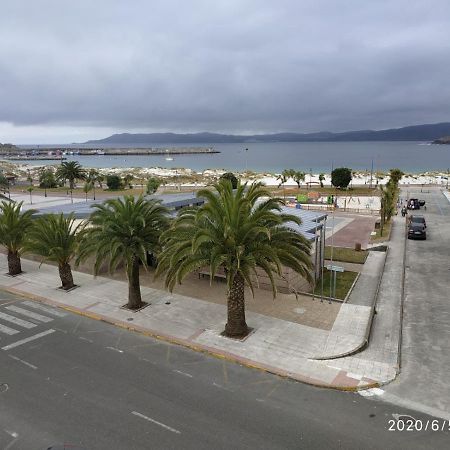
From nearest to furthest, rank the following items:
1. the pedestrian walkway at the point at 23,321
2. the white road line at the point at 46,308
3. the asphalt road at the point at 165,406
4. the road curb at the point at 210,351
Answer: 1. the asphalt road at the point at 165,406
2. the road curb at the point at 210,351
3. the pedestrian walkway at the point at 23,321
4. the white road line at the point at 46,308

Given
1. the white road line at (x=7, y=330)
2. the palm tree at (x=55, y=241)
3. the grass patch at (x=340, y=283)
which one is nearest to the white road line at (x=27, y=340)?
the white road line at (x=7, y=330)

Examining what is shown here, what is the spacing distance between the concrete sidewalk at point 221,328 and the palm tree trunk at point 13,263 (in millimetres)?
1704

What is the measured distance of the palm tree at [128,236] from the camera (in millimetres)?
18219

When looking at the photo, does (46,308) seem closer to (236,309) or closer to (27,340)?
(27,340)

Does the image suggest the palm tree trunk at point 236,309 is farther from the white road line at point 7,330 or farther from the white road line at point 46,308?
the white road line at point 7,330

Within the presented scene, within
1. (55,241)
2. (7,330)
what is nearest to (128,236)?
(55,241)

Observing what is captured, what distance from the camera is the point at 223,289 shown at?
2194 cm

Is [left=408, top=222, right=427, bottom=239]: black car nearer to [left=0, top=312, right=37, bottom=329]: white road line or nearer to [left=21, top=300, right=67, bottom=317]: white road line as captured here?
[left=21, top=300, right=67, bottom=317]: white road line

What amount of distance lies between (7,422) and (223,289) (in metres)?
12.4

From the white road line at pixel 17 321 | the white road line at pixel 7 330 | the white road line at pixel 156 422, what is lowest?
the white road line at pixel 156 422

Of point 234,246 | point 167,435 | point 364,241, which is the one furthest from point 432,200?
point 167,435

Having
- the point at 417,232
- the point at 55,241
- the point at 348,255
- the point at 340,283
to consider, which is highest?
the point at 55,241

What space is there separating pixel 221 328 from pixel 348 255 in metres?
15.3

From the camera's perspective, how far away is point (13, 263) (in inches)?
992
